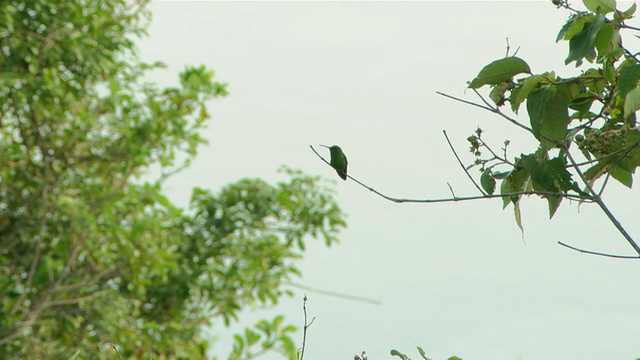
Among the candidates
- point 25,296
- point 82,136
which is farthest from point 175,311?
point 82,136

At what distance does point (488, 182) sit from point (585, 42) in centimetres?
36

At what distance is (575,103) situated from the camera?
55.4 inches

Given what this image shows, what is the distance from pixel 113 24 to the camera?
461 centimetres

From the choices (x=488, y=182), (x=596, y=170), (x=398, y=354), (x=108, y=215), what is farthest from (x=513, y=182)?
(x=108, y=215)

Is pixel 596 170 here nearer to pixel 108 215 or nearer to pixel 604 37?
pixel 604 37

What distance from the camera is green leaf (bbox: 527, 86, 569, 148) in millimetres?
1262

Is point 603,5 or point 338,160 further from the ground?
point 603,5

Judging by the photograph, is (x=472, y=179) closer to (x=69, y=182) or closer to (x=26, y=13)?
(x=69, y=182)

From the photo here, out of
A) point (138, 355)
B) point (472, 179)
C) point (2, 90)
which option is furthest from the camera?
point (138, 355)

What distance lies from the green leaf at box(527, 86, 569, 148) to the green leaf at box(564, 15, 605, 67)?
7 centimetres

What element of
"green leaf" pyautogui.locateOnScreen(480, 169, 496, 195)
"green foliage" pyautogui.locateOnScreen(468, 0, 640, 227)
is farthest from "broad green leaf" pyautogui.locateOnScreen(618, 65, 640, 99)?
"green leaf" pyautogui.locateOnScreen(480, 169, 496, 195)

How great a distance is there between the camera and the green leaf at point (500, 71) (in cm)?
130

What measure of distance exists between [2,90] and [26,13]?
0.59 m

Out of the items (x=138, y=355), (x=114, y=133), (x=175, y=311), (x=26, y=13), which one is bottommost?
(x=138, y=355)
